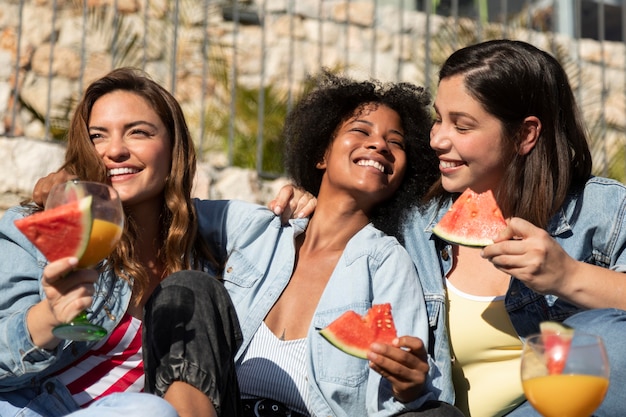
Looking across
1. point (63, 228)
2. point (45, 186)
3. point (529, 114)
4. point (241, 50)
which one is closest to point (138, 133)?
point (45, 186)

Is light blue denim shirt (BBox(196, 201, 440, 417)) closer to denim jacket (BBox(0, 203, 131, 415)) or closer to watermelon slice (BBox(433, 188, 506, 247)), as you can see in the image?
watermelon slice (BBox(433, 188, 506, 247))

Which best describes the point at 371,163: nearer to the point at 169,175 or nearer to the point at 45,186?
the point at 169,175


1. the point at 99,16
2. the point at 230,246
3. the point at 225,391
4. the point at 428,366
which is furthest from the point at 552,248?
the point at 99,16

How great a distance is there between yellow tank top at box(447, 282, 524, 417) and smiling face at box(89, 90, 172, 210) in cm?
146

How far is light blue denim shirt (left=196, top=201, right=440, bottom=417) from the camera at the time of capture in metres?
4.23

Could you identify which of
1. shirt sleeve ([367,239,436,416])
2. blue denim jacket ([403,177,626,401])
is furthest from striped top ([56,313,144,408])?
blue denim jacket ([403,177,626,401])

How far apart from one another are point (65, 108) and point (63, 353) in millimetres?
4054

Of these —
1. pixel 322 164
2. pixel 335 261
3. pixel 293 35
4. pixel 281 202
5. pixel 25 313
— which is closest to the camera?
pixel 25 313

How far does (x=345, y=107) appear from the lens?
16.8 feet

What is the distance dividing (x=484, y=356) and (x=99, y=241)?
179cm

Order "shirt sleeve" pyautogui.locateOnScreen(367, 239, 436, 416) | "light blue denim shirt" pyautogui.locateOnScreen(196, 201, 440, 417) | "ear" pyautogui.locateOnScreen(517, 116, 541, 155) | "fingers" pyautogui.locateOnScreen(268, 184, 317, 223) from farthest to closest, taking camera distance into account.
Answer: "fingers" pyautogui.locateOnScreen(268, 184, 317, 223), "ear" pyautogui.locateOnScreen(517, 116, 541, 155), "light blue denim shirt" pyautogui.locateOnScreen(196, 201, 440, 417), "shirt sleeve" pyautogui.locateOnScreen(367, 239, 436, 416)

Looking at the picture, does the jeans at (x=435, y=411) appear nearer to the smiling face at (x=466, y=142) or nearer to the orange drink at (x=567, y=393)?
the orange drink at (x=567, y=393)

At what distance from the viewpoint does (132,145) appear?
175 inches

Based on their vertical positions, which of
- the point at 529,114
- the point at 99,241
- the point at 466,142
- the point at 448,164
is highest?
the point at 529,114
